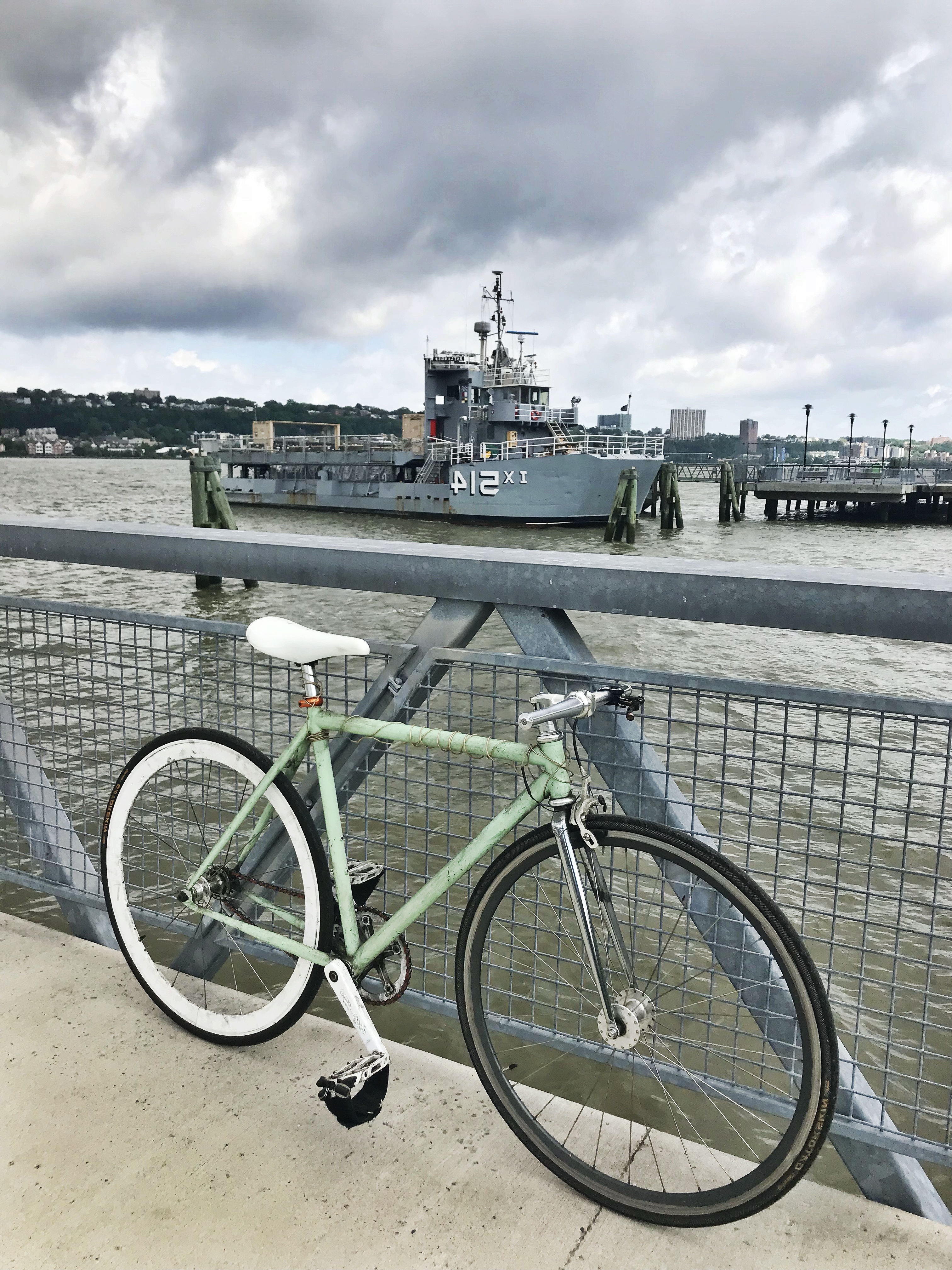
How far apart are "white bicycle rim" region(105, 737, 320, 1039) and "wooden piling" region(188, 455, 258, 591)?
17175 mm

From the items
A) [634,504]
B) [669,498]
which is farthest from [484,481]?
[669,498]

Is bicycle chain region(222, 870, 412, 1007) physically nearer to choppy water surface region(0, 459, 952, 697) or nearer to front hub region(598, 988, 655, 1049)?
front hub region(598, 988, 655, 1049)

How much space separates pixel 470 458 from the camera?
37.9 m

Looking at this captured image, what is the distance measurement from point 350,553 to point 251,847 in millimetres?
763

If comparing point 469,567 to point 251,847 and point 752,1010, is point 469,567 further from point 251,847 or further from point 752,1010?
point 752,1010

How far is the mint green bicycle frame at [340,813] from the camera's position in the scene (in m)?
1.83

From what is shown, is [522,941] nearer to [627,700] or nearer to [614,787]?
[614,787]

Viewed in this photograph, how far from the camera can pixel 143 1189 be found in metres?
1.98

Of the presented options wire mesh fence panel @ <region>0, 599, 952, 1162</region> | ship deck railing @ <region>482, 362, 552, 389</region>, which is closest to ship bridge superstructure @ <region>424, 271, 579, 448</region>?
ship deck railing @ <region>482, 362, 552, 389</region>

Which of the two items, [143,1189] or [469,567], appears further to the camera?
[469,567]

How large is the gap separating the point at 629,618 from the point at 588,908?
1404cm

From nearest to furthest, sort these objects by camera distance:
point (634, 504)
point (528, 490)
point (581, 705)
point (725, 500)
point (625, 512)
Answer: point (581, 705), point (634, 504), point (625, 512), point (528, 490), point (725, 500)

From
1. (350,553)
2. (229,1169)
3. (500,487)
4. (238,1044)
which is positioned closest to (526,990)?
(238,1044)

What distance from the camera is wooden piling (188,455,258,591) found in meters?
20.2
